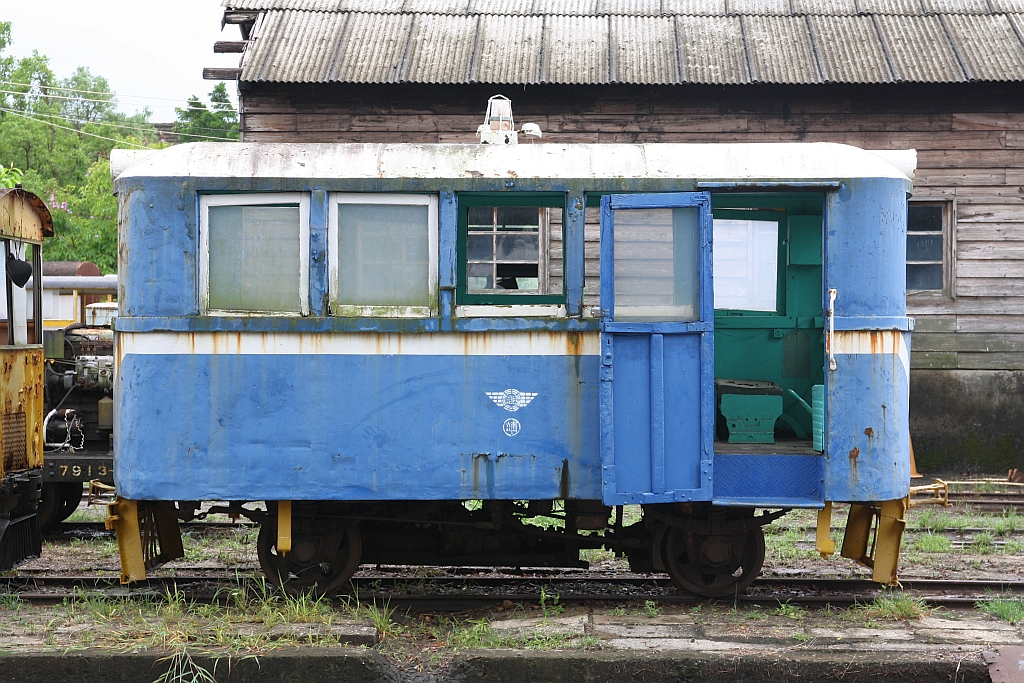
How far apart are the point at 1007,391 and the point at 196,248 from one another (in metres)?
10.5

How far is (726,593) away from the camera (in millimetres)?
6152

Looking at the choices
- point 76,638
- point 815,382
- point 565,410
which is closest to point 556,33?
point 815,382

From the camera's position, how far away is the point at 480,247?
7.28m

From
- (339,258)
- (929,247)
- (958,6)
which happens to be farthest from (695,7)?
(339,258)

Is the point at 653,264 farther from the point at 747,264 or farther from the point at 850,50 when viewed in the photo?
the point at 850,50

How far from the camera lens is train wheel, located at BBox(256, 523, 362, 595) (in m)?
6.04

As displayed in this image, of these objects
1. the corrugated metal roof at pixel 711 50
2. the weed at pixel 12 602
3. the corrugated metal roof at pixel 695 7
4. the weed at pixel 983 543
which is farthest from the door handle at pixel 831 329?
the corrugated metal roof at pixel 695 7

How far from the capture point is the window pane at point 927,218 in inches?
469

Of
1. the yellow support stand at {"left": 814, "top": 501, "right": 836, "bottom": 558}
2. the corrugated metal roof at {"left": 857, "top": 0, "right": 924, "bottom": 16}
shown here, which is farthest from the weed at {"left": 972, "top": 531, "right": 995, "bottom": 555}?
the corrugated metal roof at {"left": 857, "top": 0, "right": 924, "bottom": 16}

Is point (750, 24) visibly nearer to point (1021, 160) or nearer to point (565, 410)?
point (1021, 160)

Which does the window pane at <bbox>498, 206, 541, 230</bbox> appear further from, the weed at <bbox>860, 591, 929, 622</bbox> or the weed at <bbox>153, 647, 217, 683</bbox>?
the weed at <bbox>153, 647, 217, 683</bbox>

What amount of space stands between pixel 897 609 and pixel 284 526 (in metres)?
3.89

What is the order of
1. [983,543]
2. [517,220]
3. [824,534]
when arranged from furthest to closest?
1. [983,543]
2. [517,220]
3. [824,534]

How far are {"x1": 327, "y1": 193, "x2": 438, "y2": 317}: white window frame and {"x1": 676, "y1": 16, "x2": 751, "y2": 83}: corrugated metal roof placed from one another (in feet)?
21.7
